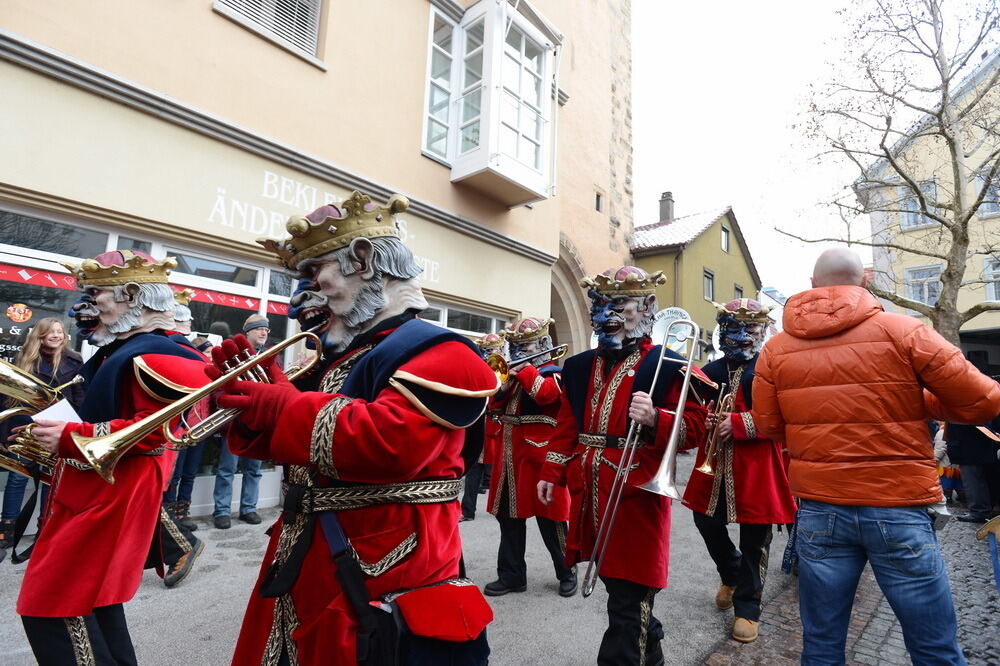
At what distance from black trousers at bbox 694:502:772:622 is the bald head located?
79.6 inches

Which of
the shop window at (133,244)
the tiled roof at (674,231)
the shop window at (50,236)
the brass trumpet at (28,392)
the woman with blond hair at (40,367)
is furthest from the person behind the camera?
the tiled roof at (674,231)

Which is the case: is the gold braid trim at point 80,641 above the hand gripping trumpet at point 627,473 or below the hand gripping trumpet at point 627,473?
below

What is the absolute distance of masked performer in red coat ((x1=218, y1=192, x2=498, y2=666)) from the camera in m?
1.47

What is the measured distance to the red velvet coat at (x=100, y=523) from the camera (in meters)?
2.24

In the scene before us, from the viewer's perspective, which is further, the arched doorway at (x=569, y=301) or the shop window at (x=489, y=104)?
the arched doorway at (x=569, y=301)

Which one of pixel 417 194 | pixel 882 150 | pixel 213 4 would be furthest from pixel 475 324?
pixel 882 150

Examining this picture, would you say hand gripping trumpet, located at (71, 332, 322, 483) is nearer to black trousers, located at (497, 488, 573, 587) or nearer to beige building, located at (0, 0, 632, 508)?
black trousers, located at (497, 488, 573, 587)

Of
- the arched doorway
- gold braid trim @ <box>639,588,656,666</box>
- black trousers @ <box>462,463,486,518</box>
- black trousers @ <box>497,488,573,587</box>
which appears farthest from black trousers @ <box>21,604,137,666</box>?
the arched doorway

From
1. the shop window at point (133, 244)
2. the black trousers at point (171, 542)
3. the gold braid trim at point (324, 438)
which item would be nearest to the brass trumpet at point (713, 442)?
the gold braid trim at point (324, 438)

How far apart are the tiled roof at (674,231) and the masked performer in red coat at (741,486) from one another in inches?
630

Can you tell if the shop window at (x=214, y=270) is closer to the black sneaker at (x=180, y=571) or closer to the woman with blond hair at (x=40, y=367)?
the woman with blond hair at (x=40, y=367)

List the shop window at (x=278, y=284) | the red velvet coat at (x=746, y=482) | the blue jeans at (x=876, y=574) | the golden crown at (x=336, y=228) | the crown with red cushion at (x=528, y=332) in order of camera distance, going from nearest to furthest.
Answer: the golden crown at (x=336, y=228), the blue jeans at (x=876, y=574), the red velvet coat at (x=746, y=482), the crown with red cushion at (x=528, y=332), the shop window at (x=278, y=284)

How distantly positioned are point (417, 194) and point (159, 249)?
153 inches

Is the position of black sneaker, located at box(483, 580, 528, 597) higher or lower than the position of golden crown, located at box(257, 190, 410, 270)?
lower
